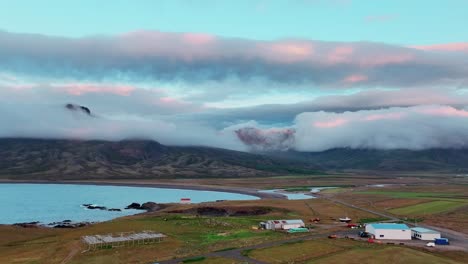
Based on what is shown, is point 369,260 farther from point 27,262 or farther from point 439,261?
point 27,262

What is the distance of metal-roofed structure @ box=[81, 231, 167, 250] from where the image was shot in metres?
74.5

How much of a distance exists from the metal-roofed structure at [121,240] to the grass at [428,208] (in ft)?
274

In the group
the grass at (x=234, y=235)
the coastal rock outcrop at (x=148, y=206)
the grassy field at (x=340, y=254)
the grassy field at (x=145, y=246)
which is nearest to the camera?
the grassy field at (x=340, y=254)

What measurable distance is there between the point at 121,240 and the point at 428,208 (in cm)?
10454

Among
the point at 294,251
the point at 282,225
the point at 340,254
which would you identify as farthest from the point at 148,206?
the point at 340,254

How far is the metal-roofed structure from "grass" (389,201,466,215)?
83.4m

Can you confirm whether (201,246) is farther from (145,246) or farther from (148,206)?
(148,206)

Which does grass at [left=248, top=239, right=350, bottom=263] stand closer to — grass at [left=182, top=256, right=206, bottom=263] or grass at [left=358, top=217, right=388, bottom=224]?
grass at [left=182, top=256, right=206, bottom=263]

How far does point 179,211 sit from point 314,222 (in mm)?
49294

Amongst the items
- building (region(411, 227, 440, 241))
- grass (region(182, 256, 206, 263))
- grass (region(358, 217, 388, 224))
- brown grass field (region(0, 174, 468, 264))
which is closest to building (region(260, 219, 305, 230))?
brown grass field (region(0, 174, 468, 264))

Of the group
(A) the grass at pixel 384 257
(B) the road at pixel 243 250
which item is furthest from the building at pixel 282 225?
(A) the grass at pixel 384 257

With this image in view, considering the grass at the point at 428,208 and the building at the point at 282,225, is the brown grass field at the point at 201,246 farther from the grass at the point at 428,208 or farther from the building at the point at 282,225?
the grass at the point at 428,208

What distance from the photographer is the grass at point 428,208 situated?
131212 mm

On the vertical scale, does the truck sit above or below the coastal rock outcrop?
above
